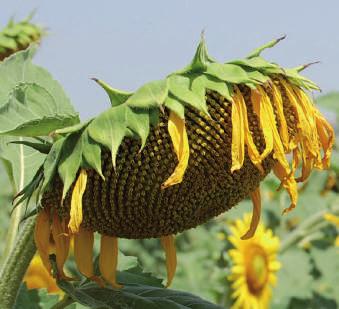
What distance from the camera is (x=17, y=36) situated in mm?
2453

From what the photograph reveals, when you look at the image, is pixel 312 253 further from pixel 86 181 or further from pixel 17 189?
pixel 86 181

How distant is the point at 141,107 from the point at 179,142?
70mm

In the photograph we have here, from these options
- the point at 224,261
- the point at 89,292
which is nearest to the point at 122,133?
the point at 89,292

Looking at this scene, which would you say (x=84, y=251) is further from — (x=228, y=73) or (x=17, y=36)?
(x=17, y=36)

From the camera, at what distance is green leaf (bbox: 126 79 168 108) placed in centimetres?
122

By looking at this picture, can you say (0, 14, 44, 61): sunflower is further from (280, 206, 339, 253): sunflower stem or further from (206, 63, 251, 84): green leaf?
(280, 206, 339, 253): sunflower stem

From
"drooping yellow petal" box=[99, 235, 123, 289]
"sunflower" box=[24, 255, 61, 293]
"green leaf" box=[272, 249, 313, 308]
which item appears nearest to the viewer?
"drooping yellow petal" box=[99, 235, 123, 289]

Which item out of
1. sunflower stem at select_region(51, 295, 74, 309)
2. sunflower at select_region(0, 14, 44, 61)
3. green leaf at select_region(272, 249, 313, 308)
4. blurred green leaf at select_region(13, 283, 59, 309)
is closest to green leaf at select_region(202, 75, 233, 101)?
sunflower stem at select_region(51, 295, 74, 309)

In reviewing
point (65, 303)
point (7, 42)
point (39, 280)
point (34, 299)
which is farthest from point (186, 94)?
point (39, 280)

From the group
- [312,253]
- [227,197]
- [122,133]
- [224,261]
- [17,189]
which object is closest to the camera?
[122,133]

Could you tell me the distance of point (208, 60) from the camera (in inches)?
50.6

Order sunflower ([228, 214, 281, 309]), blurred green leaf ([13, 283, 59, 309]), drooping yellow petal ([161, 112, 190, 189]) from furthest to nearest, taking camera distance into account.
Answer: sunflower ([228, 214, 281, 309])
blurred green leaf ([13, 283, 59, 309])
drooping yellow petal ([161, 112, 190, 189])

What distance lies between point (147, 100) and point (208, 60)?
0.12m

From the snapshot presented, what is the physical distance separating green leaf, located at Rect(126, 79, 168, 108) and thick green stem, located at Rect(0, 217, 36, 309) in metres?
0.32
